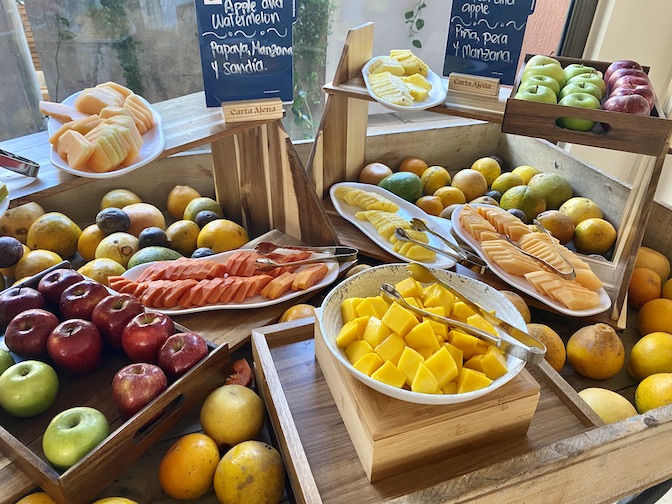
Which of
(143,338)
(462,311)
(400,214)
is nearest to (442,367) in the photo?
(462,311)

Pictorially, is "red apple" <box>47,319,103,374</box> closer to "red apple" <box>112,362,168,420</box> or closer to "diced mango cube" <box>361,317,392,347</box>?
"red apple" <box>112,362,168,420</box>

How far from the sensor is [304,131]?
2406mm

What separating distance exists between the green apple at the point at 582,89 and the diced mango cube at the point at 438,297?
2.44ft

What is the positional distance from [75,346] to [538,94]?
1.17 metres

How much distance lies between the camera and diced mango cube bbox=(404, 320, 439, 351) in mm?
739

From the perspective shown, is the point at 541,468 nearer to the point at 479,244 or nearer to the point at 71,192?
the point at 479,244

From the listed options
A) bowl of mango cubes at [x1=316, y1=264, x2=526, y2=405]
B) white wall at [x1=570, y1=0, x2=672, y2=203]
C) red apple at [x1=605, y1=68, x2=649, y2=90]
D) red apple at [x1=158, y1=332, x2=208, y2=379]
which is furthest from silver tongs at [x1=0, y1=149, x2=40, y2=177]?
white wall at [x1=570, y1=0, x2=672, y2=203]

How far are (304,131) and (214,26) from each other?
123 cm

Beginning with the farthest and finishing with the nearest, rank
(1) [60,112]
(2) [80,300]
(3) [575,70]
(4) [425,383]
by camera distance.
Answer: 1. (3) [575,70]
2. (1) [60,112]
3. (2) [80,300]
4. (4) [425,383]

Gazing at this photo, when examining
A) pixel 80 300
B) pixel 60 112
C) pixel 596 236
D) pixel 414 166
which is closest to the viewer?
pixel 80 300

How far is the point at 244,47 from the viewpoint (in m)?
1.22

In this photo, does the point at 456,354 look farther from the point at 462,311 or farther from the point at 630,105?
the point at 630,105

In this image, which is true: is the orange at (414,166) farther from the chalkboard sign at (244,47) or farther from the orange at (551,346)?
the orange at (551,346)

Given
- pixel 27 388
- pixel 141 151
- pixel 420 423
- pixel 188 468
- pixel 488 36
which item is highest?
pixel 488 36
